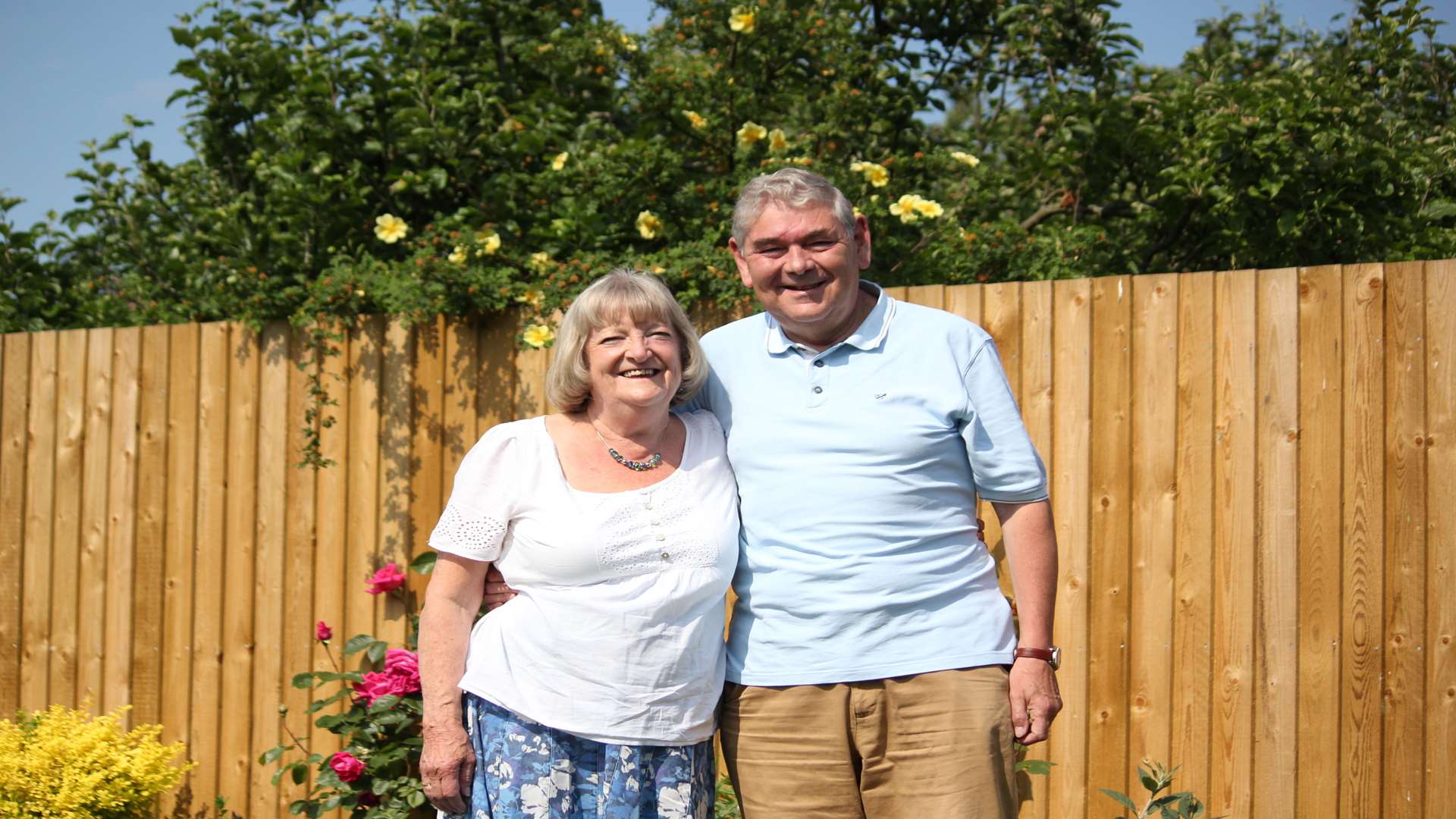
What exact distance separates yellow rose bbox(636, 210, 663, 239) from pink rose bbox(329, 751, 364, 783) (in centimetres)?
169

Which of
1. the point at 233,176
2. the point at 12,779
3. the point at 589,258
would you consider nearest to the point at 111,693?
the point at 12,779

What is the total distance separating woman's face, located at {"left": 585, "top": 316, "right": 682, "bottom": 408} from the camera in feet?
6.88

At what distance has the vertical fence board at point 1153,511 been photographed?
114 inches

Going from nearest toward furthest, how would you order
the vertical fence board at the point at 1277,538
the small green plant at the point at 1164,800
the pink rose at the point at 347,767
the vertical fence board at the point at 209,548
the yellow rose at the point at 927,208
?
1. the small green plant at the point at 1164,800
2. the vertical fence board at the point at 1277,538
3. the pink rose at the point at 347,767
4. the yellow rose at the point at 927,208
5. the vertical fence board at the point at 209,548

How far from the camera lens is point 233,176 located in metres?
4.38

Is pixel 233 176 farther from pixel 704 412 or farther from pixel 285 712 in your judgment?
pixel 704 412

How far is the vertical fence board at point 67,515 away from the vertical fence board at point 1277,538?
3695 mm

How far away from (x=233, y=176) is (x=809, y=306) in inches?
120

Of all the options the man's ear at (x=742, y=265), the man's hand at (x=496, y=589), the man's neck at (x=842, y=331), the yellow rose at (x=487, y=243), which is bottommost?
the man's hand at (x=496, y=589)

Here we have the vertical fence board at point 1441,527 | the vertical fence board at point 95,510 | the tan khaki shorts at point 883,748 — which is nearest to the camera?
the tan khaki shorts at point 883,748

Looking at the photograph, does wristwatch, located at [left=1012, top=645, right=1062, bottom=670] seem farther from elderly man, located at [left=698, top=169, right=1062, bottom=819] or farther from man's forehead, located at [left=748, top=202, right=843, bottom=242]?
man's forehead, located at [left=748, top=202, right=843, bottom=242]

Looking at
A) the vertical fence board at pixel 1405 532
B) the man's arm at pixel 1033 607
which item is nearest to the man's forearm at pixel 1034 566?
the man's arm at pixel 1033 607

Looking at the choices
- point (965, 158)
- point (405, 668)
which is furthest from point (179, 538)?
point (965, 158)

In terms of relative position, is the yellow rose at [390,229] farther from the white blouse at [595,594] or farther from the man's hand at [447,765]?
the man's hand at [447,765]
